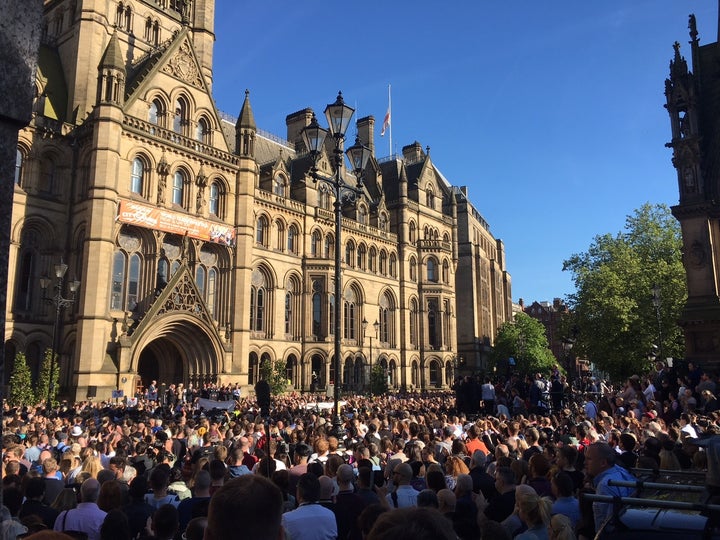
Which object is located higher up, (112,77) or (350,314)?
(112,77)

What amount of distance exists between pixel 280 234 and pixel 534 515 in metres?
38.0

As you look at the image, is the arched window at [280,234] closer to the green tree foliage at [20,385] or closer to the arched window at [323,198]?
the arched window at [323,198]

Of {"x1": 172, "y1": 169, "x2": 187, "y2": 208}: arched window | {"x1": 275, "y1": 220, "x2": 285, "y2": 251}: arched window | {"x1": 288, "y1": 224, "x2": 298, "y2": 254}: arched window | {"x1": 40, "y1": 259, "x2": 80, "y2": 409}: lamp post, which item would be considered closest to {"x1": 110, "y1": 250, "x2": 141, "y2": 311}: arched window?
{"x1": 40, "y1": 259, "x2": 80, "y2": 409}: lamp post

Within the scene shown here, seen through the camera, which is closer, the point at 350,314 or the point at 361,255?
the point at 350,314

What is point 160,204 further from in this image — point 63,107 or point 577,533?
point 577,533

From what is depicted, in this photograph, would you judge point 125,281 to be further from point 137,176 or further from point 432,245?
point 432,245

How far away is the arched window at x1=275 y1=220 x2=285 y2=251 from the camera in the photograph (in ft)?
137

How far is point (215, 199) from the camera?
35.4 metres

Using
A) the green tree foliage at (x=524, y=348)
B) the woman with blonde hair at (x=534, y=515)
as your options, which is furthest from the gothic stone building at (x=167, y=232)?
the woman with blonde hair at (x=534, y=515)

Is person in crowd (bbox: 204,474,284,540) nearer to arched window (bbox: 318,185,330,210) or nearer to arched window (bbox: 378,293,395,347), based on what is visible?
arched window (bbox: 318,185,330,210)

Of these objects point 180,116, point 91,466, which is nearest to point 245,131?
point 180,116

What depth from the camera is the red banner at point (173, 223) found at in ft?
98.7

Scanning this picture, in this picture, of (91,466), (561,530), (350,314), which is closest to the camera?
(561,530)

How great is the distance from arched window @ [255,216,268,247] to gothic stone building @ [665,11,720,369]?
26.6 metres
